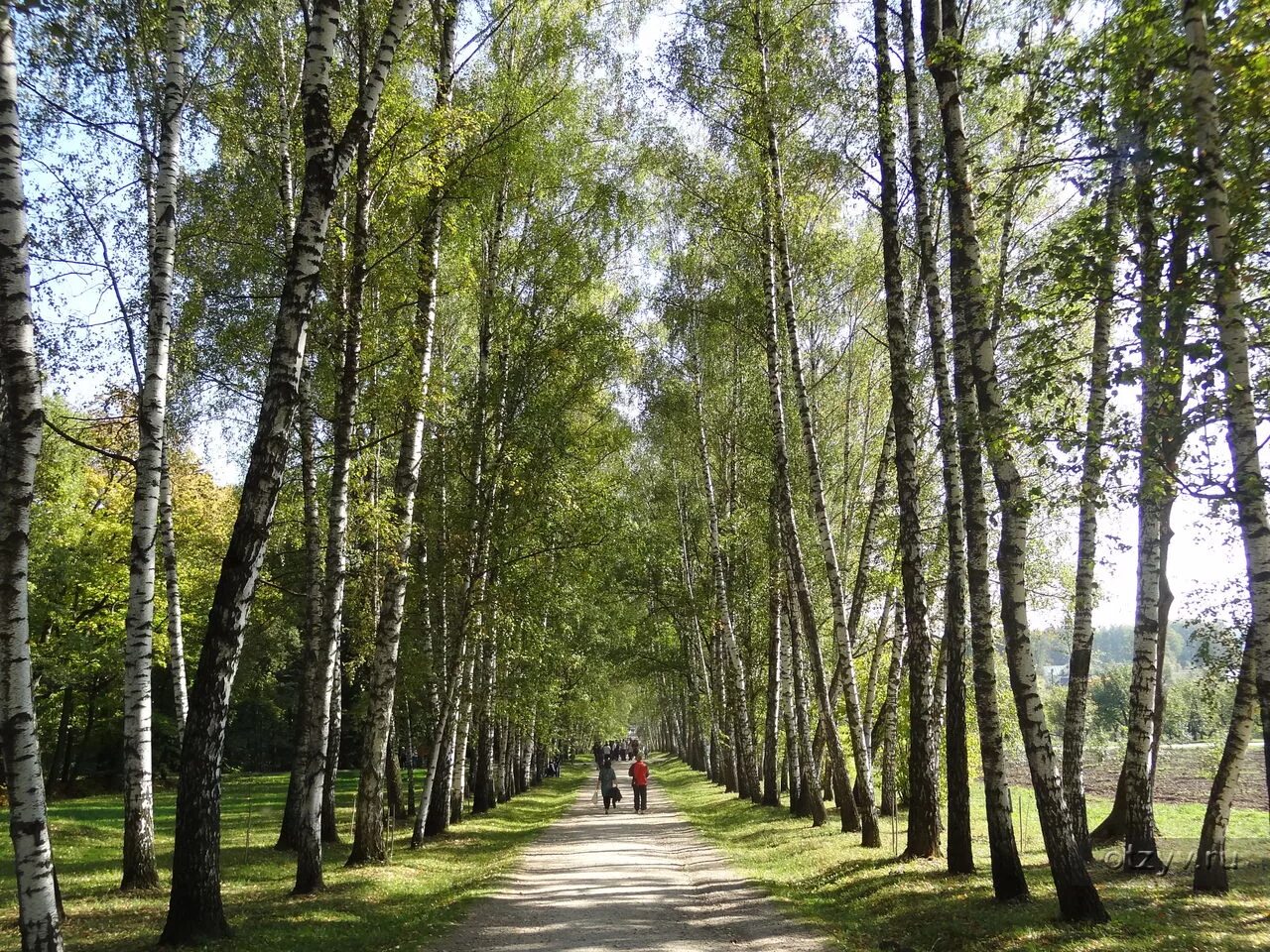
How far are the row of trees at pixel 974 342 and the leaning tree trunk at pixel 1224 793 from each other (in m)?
0.03

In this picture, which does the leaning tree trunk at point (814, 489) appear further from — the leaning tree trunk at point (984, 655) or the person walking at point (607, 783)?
the person walking at point (607, 783)

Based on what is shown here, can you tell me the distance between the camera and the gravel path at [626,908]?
8125mm

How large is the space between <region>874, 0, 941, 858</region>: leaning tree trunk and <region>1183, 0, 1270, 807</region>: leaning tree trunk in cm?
502

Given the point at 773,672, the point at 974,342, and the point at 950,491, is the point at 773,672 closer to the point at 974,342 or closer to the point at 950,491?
the point at 950,491

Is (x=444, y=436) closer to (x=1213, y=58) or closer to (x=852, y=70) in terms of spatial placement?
(x=852, y=70)

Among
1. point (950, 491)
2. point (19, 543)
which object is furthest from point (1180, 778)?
point (19, 543)

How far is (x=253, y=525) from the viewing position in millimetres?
7539

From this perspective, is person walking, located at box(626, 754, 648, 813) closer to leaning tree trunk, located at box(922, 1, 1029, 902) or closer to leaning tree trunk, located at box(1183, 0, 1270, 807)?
leaning tree trunk, located at box(922, 1, 1029, 902)

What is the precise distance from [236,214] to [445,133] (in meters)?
5.52

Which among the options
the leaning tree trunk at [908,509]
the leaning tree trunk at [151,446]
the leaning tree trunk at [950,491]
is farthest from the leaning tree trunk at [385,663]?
the leaning tree trunk at [950,491]

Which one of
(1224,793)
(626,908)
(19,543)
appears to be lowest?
(626,908)

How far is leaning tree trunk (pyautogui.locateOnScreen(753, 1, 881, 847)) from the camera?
13.7 metres

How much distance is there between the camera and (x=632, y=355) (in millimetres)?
18484

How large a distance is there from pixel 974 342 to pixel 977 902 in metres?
5.70
